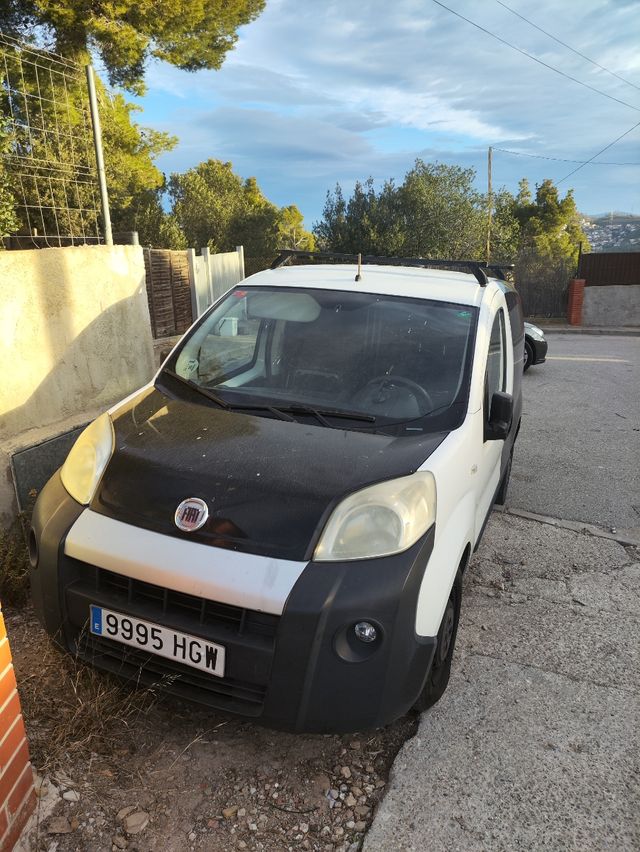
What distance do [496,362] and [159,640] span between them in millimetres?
2330

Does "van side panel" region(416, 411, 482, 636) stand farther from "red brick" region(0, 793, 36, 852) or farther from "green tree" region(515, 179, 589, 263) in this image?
"green tree" region(515, 179, 589, 263)

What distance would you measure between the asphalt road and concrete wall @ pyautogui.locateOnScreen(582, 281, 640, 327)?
935 centimetres

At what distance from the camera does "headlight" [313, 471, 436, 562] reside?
2.03 meters

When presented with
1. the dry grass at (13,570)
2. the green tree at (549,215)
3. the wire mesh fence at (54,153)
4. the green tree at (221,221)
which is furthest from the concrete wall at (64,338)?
the green tree at (549,215)

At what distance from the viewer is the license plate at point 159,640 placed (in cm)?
200

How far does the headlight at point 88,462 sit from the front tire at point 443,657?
1.46 metres

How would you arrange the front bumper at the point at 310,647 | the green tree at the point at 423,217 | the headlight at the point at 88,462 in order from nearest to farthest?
the front bumper at the point at 310,647 < the headlight at the point at 88,462 < the green tree at the point at 423,217

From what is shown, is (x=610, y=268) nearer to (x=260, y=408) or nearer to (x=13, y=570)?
(x=260, y=408)

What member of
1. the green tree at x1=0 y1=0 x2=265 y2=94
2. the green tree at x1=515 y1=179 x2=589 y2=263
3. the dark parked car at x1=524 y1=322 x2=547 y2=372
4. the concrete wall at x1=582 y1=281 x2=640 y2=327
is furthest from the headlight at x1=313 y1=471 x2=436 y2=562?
the green tree at x1=515 y1=179 x2=589 y2=263

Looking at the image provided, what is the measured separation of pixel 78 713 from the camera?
2.31 metres

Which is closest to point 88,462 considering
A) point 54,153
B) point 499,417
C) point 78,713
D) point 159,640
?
point 159,640

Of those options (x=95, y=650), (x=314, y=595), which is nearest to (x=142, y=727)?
(x=95, y=650)

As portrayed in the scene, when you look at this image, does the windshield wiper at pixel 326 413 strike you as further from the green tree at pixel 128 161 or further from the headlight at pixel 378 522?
the green tree at pixel 128 161

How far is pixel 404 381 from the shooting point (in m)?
2.95
